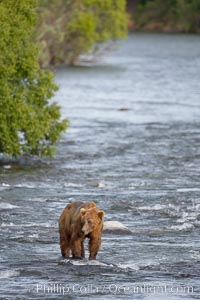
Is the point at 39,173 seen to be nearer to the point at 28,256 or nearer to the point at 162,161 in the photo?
the point at 162,161

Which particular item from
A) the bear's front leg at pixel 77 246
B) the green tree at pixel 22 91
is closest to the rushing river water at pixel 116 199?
the bear's front leg at pixel 77 246

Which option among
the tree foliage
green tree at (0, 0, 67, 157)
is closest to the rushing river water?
green tree at (0, 0, 67, 157)

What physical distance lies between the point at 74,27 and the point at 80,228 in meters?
54.6

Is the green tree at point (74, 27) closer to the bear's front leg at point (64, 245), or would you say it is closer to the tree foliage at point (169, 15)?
the tree foliage at point (169, 15)

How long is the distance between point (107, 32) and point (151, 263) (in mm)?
58498

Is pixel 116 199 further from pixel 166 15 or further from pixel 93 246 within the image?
pixel 166 15

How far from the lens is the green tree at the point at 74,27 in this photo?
65.7m

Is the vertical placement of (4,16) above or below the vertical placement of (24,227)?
above

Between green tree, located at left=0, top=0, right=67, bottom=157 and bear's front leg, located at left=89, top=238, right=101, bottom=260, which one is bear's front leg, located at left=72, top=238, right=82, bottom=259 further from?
green tree, located at left=0, top=0, right=67, bottom=157

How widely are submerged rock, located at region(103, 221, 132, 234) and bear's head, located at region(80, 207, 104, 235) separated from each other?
141 inches

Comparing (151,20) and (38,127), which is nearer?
(38,127)

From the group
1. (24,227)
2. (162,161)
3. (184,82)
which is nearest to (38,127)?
(162,161)

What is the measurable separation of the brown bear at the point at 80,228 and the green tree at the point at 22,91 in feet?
36.8

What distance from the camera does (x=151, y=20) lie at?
422ft
